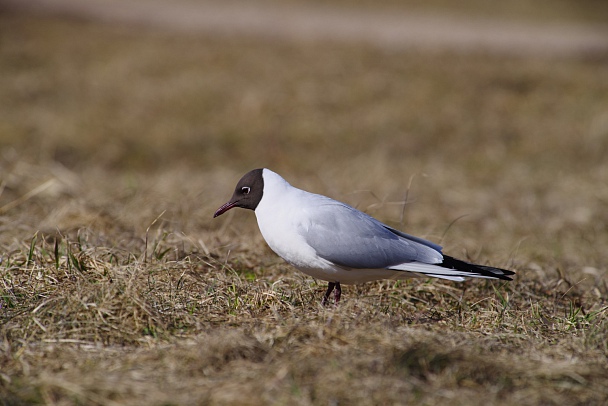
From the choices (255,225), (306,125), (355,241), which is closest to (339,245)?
(355,241)

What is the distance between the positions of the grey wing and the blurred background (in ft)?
4.31

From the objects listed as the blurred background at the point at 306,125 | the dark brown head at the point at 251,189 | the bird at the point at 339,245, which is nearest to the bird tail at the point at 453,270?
the bird at the point at 339,245

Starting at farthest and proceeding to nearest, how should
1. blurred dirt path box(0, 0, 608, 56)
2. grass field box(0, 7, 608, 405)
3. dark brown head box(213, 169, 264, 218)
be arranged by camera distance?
blurred dirt path box(0, 0, 608, 56)
dark brown head box(213, 169, 264, 218)
grass field box(0, 7, 608, 405)

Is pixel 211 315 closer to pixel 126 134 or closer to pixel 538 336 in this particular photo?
pixel 538 336

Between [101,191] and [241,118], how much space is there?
353 cm

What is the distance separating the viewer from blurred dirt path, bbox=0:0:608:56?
14.3m

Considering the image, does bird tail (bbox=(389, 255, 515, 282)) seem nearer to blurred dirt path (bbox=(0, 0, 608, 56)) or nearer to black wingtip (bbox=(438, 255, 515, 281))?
black wingtip (bbox=(438, 255, 515, 281))

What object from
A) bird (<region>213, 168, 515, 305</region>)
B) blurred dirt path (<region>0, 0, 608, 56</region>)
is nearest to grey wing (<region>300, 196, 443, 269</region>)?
bird (<region>213, 168, 515, 305</region>)

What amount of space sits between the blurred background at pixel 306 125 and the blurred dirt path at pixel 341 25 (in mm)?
129

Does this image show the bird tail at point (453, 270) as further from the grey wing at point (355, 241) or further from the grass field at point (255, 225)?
the grass field at point (255, 225)

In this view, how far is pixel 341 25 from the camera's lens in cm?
1647

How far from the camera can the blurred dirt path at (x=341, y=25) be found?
562 inches

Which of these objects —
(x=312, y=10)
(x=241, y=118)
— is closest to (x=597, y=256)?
(x=241, y=118)

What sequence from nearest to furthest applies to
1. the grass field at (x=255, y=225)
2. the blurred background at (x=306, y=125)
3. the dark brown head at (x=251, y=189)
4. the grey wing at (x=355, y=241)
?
the grass field at (x=255, y=225)
the grey wing at (x=355, y=241)
the dark brown head at (x=251, y=189)
the blurred background at (x=306, y=125)
